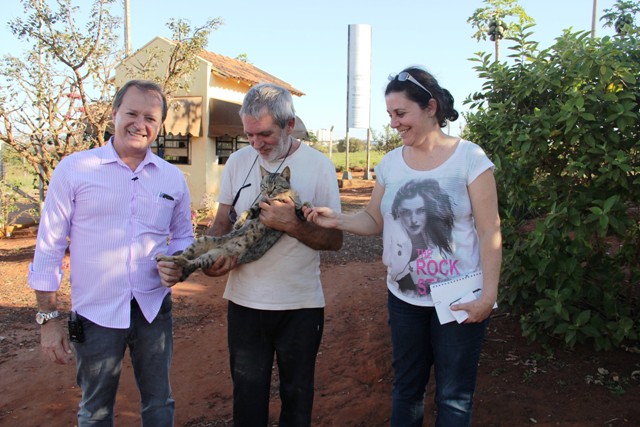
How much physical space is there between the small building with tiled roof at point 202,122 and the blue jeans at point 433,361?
10470mm

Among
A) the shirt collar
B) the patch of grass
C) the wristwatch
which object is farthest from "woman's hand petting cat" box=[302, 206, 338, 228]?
the patch of grass

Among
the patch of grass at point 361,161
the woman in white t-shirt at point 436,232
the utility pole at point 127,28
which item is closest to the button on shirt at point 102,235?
the woman in white t-shirt at point 436,232

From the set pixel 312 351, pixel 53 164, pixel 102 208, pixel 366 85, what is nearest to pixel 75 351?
pixel 102 208

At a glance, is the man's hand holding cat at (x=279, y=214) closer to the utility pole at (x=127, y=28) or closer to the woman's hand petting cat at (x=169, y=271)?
the woman's hand petting cat at (x=169, y=271)

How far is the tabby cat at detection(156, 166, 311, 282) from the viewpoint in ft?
8.49

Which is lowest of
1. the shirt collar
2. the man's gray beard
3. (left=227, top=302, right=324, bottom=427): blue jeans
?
(left=227, top=302, right=324, bottom=427): blue jeans

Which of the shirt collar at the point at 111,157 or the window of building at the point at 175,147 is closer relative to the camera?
the shirt collar at the point at 111,157

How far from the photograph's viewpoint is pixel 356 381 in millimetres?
4395

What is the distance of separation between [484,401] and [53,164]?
7861 millimetres

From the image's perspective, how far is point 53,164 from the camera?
862cm

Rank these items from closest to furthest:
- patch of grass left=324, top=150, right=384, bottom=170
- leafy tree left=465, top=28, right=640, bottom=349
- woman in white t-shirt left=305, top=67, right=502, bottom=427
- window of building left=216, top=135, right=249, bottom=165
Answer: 1. woman in white t-shirt left=305, top=67, right=502, bottom=427
2. leafy tree left=465, top=28, right=640, bottom=349
3. window of building left=216, top=135, right=249, bottom=165
4. patch of grass left=324, top=150, right=384, bottom=170

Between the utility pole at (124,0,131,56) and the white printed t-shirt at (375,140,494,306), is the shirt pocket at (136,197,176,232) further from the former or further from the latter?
the utility pole at (124,0,131,56)

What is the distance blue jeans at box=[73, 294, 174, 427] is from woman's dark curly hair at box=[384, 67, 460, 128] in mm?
1638

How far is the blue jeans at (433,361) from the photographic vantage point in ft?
7.95
